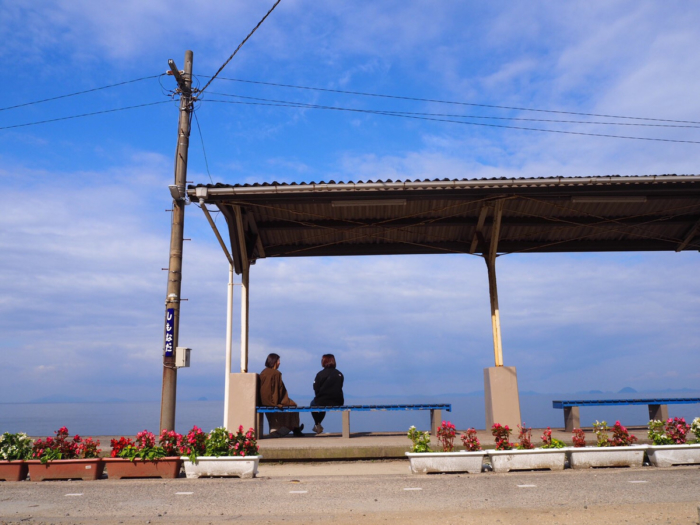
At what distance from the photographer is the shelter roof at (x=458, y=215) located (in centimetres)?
1091

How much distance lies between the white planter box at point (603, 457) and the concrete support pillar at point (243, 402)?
5.73 metres

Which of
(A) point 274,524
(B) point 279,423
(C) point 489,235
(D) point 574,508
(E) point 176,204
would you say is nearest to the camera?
(A) point 274,524

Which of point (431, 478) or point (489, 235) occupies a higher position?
point (489, 235)

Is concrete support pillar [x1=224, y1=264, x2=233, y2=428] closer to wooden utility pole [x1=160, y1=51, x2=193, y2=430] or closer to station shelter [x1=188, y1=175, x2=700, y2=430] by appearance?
station shelter [x1=188, y1=175, x2=700, y2=430]

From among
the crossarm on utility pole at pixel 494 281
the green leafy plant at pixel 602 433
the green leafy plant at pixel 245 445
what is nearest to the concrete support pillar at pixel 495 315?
the crossarm on utility pole at pixel 494 281

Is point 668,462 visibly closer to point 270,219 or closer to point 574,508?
point 574,508

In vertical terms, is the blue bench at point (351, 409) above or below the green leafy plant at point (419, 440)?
above

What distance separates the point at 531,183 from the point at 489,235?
2.96 m

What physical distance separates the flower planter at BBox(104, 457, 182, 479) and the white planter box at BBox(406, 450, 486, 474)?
3396mm

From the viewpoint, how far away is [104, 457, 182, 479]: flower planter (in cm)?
859

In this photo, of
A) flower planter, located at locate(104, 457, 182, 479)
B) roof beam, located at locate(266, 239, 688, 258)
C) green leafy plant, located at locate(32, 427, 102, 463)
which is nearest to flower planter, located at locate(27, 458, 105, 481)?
green leafy plant, located at locate(32, 427, 102, 463)

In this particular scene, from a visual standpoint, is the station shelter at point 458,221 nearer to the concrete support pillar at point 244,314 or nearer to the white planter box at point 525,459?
the concrete support pillar at point 244,314

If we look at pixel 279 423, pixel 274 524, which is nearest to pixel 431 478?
pixel 274 524

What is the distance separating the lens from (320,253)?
1424 centimetres
